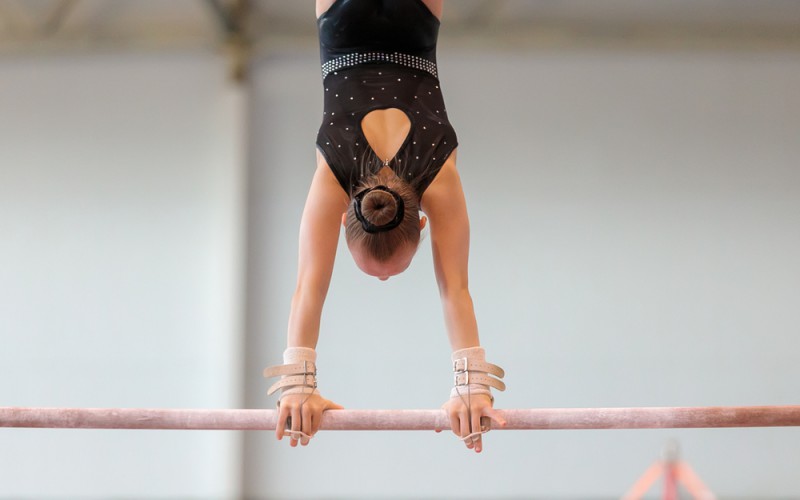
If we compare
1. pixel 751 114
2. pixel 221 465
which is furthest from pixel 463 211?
pixel 751 114

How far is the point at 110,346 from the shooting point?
19.4 feet

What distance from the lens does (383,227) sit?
2.26 metres

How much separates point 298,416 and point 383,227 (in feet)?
1.93

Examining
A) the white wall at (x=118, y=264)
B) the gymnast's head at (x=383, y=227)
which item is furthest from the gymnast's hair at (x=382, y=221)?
the white wall at (x=118, y=264)

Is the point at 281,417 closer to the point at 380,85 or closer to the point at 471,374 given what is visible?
the point at 471,374

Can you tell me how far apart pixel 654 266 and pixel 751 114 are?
Result: 4.44ft

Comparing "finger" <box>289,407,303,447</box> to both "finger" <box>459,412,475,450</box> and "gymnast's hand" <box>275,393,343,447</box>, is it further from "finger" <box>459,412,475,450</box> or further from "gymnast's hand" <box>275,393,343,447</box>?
"finger" <box>459,412,475,450</box>

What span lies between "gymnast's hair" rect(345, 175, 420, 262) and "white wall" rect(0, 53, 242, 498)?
3.80 meters

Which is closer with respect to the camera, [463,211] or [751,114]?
[463,211]

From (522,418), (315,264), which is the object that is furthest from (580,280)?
(315,264)

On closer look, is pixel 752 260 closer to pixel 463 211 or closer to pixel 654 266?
A: pixel 654 266

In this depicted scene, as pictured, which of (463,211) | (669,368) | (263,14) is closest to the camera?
(463,211)

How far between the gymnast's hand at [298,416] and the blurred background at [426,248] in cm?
356

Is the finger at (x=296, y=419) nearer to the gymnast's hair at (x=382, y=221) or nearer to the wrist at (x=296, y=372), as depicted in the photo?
the wrist at (x=296, y=372)
